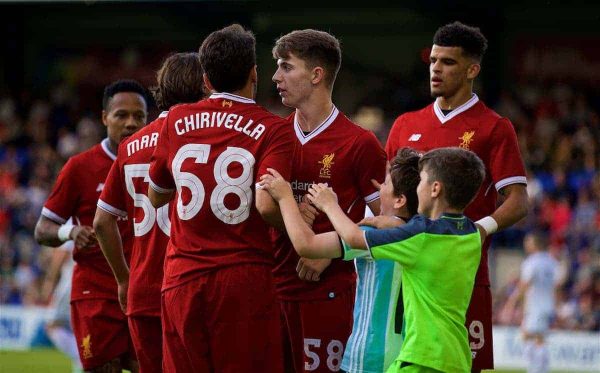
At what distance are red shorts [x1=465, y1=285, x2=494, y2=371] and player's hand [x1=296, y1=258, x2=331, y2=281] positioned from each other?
1.10 m

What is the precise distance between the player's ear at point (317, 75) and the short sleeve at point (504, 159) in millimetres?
1174

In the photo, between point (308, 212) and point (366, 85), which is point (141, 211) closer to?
point (308, 212)

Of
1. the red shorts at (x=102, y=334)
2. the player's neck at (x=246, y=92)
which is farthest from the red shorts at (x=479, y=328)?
the red shorts at (x=102, y=334)

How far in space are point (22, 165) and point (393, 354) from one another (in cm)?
1934

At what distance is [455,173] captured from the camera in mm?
5754

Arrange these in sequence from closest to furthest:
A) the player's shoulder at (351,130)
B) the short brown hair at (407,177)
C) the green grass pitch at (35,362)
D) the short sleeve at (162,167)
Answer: the short brown hair at (407,177)
the short sleeve at (162,167)
the player's shoulder at (351,130)
the green grass pitch at (35,362)

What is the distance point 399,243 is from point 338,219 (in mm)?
349

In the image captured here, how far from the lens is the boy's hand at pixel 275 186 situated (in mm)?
5828

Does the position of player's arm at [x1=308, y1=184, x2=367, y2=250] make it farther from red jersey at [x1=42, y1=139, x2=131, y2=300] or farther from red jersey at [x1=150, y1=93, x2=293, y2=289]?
red jersey at [x1=42, y1=139, x2=131, y2=300]

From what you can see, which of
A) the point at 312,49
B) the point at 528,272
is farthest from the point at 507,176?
the point at 528,272

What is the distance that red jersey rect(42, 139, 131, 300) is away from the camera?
845cm

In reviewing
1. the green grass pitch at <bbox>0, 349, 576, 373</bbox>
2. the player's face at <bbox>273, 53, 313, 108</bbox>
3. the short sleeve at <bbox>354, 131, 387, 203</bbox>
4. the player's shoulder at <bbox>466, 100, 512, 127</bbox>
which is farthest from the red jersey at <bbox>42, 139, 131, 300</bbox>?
the green grass pitch at <bbox>0, 349, 576, 373</bbox>

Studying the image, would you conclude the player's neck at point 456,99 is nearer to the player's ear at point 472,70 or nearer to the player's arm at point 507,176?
the player's ear at point 472,70

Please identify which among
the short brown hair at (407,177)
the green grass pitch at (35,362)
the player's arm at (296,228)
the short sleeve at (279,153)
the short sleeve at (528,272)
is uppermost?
the short sleeve at (279,153)
